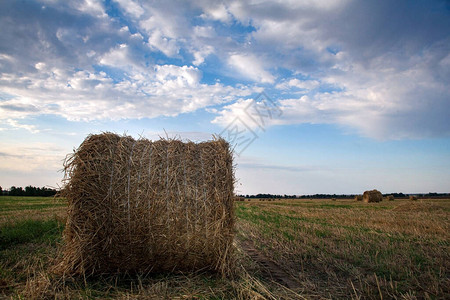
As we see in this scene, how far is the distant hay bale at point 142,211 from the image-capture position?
4.92 m

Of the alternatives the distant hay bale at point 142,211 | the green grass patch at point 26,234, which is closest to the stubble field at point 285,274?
the green grass patch at point 26,234

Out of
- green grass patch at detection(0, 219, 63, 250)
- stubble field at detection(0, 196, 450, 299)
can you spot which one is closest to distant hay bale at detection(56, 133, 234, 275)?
stubble field at detection(0, 196, 450, 299)

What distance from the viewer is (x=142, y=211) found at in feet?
16.3

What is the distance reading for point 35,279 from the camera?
172 inches

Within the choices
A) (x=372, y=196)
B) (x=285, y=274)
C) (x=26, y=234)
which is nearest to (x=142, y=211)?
(x=285, y=274)

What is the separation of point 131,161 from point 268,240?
436cm

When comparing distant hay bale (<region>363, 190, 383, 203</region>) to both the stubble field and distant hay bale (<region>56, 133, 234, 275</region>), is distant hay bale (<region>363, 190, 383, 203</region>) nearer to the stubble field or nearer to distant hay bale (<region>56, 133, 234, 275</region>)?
the stubble field

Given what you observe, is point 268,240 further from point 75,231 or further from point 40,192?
point 40,192

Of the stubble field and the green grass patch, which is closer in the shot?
the stubble field

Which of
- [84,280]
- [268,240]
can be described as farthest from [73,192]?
[268,240]

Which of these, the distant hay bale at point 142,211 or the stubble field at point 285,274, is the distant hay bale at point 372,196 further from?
the distant hay bale at point 142,211

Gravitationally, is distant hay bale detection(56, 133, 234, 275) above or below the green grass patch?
above

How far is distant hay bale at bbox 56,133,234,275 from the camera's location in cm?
492

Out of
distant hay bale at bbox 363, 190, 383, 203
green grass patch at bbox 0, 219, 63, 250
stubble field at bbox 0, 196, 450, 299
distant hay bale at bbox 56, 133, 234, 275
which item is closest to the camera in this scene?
stubble field at bbox 0, 196, 450, 299
